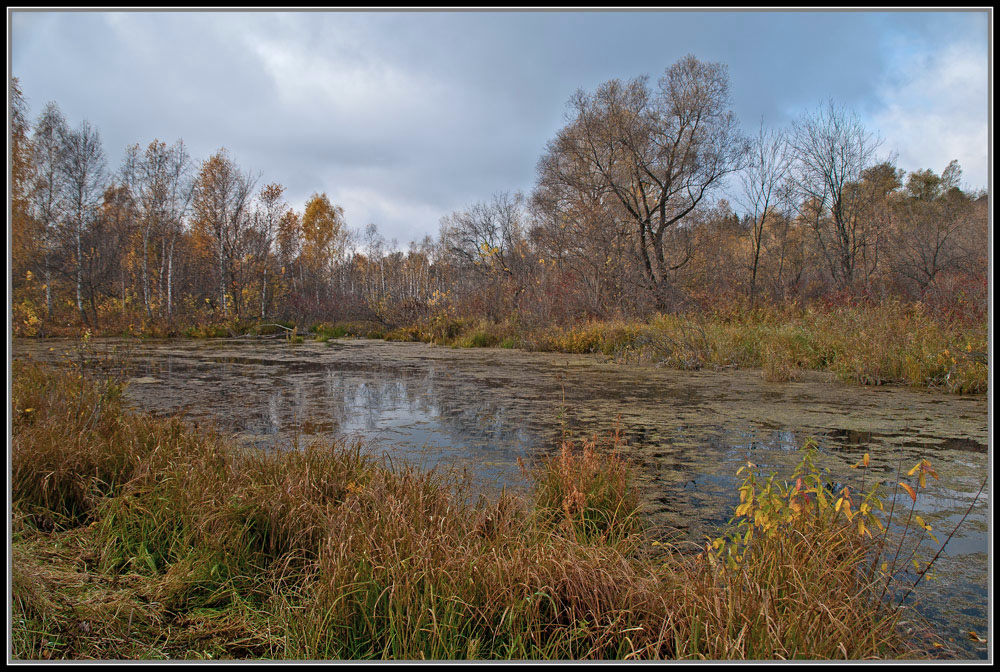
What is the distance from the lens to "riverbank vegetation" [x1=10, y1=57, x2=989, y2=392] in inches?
400

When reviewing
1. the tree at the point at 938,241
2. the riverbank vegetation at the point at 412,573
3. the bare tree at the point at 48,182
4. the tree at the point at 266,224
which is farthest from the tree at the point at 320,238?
the riverbank vegetation at the point at 412,573

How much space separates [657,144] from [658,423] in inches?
526

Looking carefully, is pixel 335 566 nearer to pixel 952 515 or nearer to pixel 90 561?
pixel 90 561

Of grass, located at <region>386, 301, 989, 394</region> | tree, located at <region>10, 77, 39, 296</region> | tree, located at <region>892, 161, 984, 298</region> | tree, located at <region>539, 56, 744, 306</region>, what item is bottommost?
grass, located at <region>386, 301, 989, 394</region>

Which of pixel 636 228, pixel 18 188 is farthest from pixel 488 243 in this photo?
pixel 18 188

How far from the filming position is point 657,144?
54.3 ft

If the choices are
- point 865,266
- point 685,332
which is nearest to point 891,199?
point 865,266

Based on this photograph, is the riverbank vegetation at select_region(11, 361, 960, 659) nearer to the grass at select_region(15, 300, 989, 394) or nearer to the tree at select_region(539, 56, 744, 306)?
the grass at select_region(15, 300, 989, 394)

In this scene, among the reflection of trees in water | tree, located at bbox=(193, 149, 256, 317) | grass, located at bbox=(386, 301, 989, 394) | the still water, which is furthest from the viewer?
tree, located at bbox=(193, 149, 256, 317)

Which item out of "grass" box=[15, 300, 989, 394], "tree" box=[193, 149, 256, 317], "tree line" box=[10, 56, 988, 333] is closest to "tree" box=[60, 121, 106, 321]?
"tree line" box=[10, 56, 988, 333]

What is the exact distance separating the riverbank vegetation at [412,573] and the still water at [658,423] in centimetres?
33

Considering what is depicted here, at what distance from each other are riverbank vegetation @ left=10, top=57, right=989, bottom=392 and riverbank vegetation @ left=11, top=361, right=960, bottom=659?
6.67 metres

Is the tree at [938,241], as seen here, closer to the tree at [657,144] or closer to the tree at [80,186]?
the tree at [657,144]

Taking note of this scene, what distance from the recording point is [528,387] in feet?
25.7
